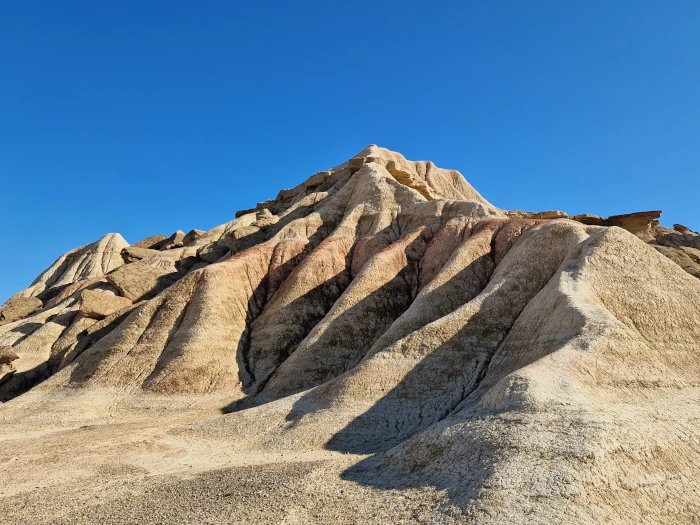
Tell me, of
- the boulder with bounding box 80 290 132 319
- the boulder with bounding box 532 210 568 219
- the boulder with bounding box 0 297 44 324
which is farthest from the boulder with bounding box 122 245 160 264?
the boulder with bounding box 532 210 568 219

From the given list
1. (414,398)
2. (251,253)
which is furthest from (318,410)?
(251,253)

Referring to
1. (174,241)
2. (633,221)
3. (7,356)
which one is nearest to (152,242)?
(174,241)

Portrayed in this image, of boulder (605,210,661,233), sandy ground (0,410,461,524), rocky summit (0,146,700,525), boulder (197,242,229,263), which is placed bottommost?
sandy ground (0,410,461,524)

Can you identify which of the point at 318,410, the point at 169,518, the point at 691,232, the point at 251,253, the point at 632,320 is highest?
the point at 691,232

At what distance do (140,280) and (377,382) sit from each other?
2842cm

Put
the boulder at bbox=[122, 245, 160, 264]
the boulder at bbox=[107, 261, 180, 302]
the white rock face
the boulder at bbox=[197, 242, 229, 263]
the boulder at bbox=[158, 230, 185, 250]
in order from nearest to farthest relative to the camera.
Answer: the boulder at bbox=[107, 261, 180, 302] < the boulder at bbox=[197, 242, 229, 263] < the boulder at bbox=[122, 245, 160, 264] < the boulder at bbox=[158, 230, 185, 250] < the white rock face

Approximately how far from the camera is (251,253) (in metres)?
40.0

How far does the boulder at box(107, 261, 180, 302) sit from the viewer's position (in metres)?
41.2

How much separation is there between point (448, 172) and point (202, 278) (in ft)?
144

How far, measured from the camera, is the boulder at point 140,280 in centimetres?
4125

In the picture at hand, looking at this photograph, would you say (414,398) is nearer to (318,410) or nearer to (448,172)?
(318,410)

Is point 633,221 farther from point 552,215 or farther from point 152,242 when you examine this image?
point 152,242

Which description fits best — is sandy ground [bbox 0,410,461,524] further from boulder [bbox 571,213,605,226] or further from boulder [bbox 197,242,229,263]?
boulder [bbox 571,213,605,226]

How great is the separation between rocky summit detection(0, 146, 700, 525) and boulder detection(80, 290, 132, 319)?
0.16m
